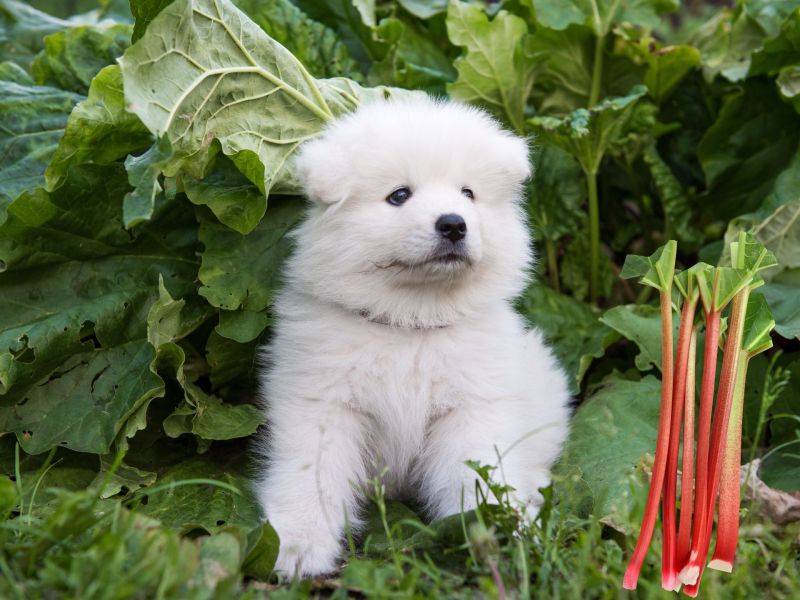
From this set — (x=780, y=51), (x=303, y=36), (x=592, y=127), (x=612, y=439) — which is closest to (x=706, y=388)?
(x=612, y=439)

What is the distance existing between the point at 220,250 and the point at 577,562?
1815 mm

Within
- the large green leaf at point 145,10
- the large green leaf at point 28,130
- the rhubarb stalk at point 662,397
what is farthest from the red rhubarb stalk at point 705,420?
the large green leaf at point 28,130

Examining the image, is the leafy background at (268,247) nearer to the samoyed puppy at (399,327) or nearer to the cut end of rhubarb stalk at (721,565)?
the cut end of rhubarb stalk at (721,565)

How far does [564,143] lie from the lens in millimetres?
4191

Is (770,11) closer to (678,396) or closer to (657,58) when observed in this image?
(657,58)

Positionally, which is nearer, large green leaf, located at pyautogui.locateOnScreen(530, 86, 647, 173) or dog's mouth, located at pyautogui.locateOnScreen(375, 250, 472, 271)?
dog's mouth, located at pyautogui.locateOnScreen(375, 250, 472, 271)

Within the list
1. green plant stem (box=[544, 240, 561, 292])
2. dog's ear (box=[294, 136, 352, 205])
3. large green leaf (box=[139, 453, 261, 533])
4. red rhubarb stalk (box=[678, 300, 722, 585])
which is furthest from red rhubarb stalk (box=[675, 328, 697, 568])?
green plant stem (box=[544, 240, 561, 292])

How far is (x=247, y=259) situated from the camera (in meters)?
3.60

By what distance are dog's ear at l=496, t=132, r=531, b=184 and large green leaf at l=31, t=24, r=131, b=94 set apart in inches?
73.5

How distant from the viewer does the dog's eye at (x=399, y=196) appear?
310 centimetres

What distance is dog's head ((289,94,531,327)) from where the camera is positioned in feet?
9.90

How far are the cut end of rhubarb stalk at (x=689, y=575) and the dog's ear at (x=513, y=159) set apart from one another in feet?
4.63

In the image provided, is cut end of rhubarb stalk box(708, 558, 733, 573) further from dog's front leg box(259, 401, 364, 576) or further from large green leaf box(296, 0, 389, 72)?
large green leaf box(296, 0, 389, 72)

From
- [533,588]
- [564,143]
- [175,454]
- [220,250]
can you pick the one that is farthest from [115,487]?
[564,143]
